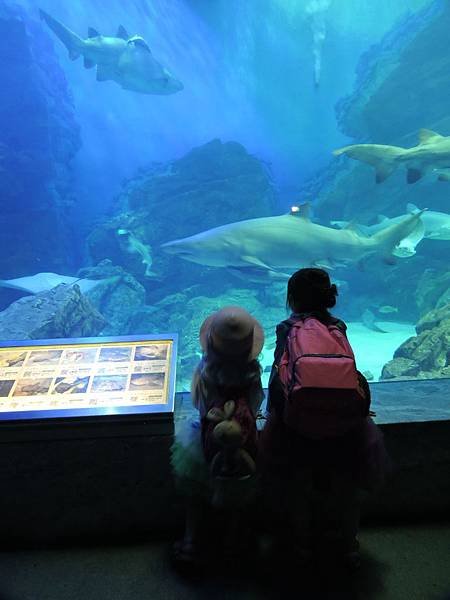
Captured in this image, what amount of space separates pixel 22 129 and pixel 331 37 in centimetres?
1668

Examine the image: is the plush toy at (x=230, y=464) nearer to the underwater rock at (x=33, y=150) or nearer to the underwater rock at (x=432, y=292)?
the underwater rock at (x=432, y=292)

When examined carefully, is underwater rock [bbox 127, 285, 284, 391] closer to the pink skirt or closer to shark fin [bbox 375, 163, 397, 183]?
shark fin [bbox 375, 163, 397, 183]

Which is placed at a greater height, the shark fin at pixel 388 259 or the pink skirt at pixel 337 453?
the shark fin at pixel 388 259

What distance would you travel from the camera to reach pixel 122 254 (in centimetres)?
1220

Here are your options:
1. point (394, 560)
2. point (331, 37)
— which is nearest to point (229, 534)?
point (394, 560)

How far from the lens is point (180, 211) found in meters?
13.5

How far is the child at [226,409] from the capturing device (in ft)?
4.27

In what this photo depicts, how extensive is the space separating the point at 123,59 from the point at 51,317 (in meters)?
10.1

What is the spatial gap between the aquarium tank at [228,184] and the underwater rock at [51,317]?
0.03 metres

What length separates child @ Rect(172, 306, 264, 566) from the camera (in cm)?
130

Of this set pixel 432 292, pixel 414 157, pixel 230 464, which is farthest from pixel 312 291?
pixel 432 292

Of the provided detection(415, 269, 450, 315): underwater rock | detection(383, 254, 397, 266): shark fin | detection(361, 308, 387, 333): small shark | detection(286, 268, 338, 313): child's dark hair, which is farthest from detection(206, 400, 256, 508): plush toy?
detection(361, 308, 387, 333): small shark

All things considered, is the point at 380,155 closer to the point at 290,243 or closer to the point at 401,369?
the point at 290,243

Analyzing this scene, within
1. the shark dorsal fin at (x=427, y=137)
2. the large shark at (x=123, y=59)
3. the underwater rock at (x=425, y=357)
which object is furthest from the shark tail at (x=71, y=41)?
the underwater rock at (x=425, y=357)
